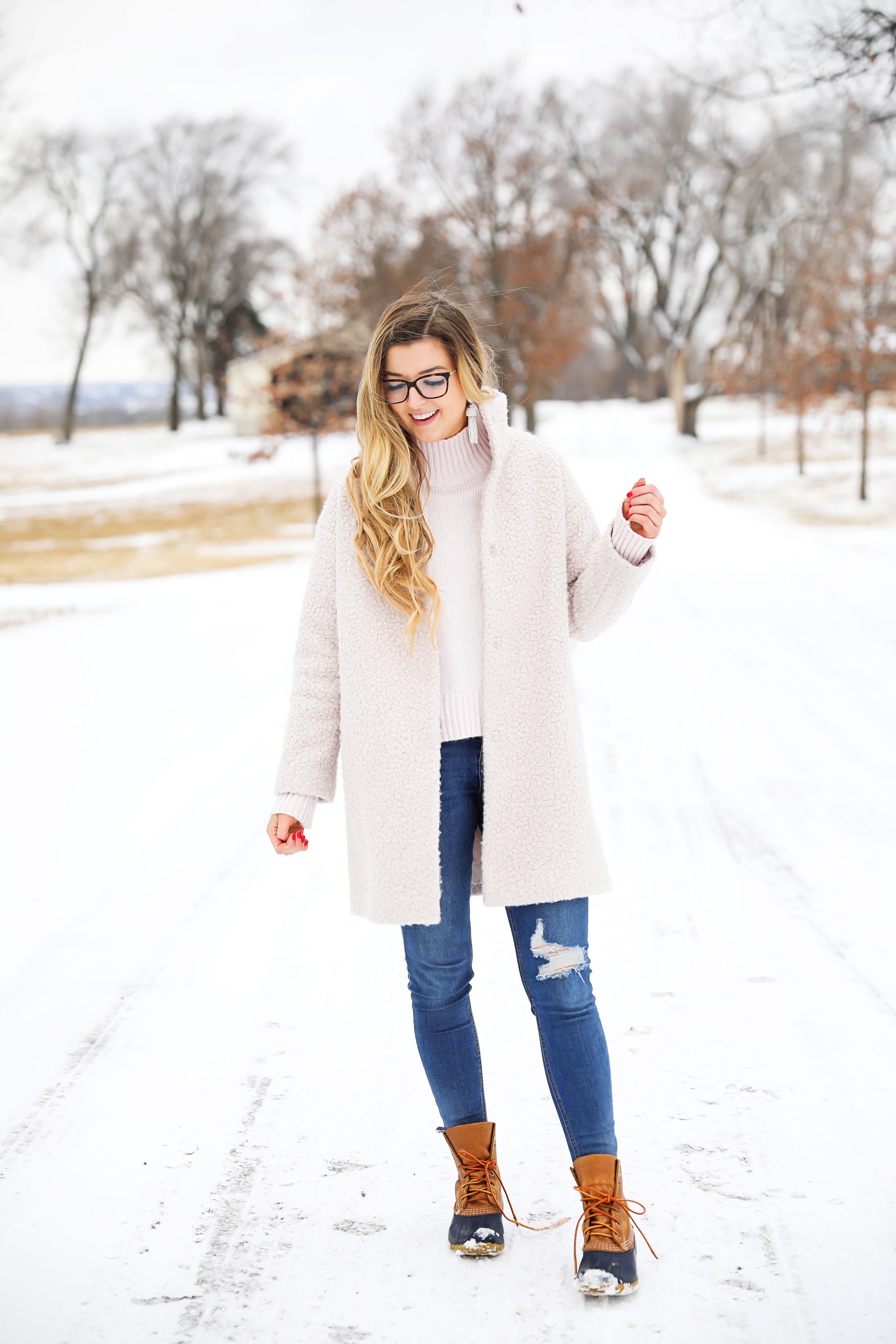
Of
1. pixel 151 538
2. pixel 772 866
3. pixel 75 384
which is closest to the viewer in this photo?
pixel 772 866

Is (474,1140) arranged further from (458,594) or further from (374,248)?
(374,248)

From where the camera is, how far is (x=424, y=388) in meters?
2.26

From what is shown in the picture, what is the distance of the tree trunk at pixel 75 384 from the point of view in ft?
137

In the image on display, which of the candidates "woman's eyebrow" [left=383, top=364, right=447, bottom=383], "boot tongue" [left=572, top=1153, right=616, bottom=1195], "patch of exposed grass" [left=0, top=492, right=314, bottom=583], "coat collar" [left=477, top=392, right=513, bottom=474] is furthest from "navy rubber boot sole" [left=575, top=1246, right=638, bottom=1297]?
"patch of exposed grass" [left=0, top=492, right=314, bottom=583]

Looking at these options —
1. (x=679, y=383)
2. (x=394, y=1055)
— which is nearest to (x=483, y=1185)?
(x=394, y=1055)

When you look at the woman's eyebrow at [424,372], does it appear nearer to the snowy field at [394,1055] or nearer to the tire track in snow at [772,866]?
the snowy field at [394,1055]

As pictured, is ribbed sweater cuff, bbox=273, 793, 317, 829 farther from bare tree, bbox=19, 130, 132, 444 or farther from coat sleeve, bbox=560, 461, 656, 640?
bare tree, bbox=19, 130, 132, 444

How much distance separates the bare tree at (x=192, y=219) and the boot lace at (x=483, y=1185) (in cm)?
4520

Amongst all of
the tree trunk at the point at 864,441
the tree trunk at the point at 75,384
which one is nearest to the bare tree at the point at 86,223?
the tree trunk at the point at 75,384

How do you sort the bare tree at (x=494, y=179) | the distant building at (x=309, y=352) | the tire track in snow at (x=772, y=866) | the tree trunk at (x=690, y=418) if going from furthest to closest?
1. the tree trunk at (x=690, y=418)
2. the bare tree at (x=494, y=179)
3. the distant building at (x=309, y=352)
4. the tire track in snow at (x=772, y=866)

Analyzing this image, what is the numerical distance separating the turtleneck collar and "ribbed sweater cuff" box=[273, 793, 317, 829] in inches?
27.1

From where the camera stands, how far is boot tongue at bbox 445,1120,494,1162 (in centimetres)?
233

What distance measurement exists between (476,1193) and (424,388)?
1.62 m

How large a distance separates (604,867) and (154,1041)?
160cm
